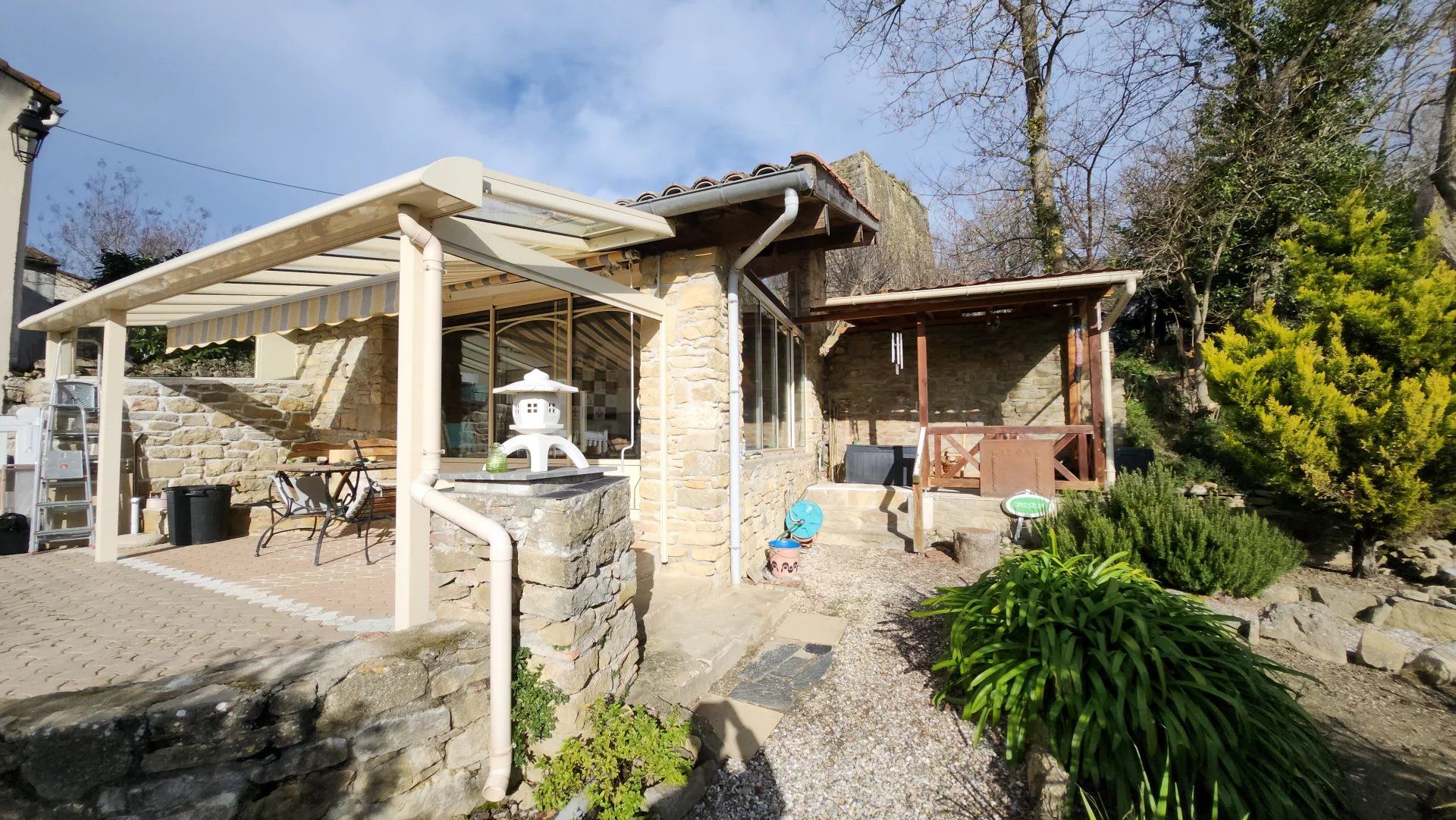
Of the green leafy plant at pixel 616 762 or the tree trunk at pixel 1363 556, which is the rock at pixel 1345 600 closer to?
the tree trunk at pixel 1363 556

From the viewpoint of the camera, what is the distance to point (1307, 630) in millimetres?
4223

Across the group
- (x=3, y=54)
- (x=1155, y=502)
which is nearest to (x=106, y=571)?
(x=3, y=54)

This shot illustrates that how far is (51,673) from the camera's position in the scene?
2477mm

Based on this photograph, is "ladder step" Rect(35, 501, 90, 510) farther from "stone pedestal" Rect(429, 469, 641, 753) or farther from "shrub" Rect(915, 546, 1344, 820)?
"shrub" Rect(915, 546, 1344, 820)

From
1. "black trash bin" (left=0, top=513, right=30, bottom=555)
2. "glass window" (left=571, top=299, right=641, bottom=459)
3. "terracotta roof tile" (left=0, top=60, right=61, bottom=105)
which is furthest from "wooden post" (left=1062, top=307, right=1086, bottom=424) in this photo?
"terracotta roof tile" (left=0, top=60, right=61, bottom=105)

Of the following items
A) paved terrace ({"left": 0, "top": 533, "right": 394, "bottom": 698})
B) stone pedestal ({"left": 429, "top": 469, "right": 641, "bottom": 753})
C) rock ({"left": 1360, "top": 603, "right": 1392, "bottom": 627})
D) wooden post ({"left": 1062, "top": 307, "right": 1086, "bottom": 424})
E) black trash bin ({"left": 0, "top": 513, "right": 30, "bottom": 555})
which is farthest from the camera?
Result: wooden post ({"left": 1062, "top": 307, "right": 1086, "bottom": 424})

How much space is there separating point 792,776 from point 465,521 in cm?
215

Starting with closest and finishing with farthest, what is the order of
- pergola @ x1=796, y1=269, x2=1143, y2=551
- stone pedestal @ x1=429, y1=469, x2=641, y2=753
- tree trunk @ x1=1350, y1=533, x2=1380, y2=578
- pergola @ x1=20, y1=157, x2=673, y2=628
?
1. stone pedestal @ x1=429, y1=469, x2=641, y2=753
2. pergola @ x1=20, y1=157, x2=673, y2=628
3. tree trunk @ x1=1350, y1=533, x2=1380, y2=578
4. pergola @ x1=796, y1=269, x2=1143, y2=551

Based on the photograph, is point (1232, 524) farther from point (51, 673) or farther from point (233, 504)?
point (233, 504)

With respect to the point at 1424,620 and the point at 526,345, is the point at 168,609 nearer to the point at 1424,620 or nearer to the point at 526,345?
the point at 526,345

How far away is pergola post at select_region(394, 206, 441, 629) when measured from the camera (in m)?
2.78

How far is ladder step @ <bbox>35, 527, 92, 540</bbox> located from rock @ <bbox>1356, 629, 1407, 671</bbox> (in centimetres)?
1103

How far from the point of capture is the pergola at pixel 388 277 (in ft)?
9.32

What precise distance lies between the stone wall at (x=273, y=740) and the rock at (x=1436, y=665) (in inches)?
230
